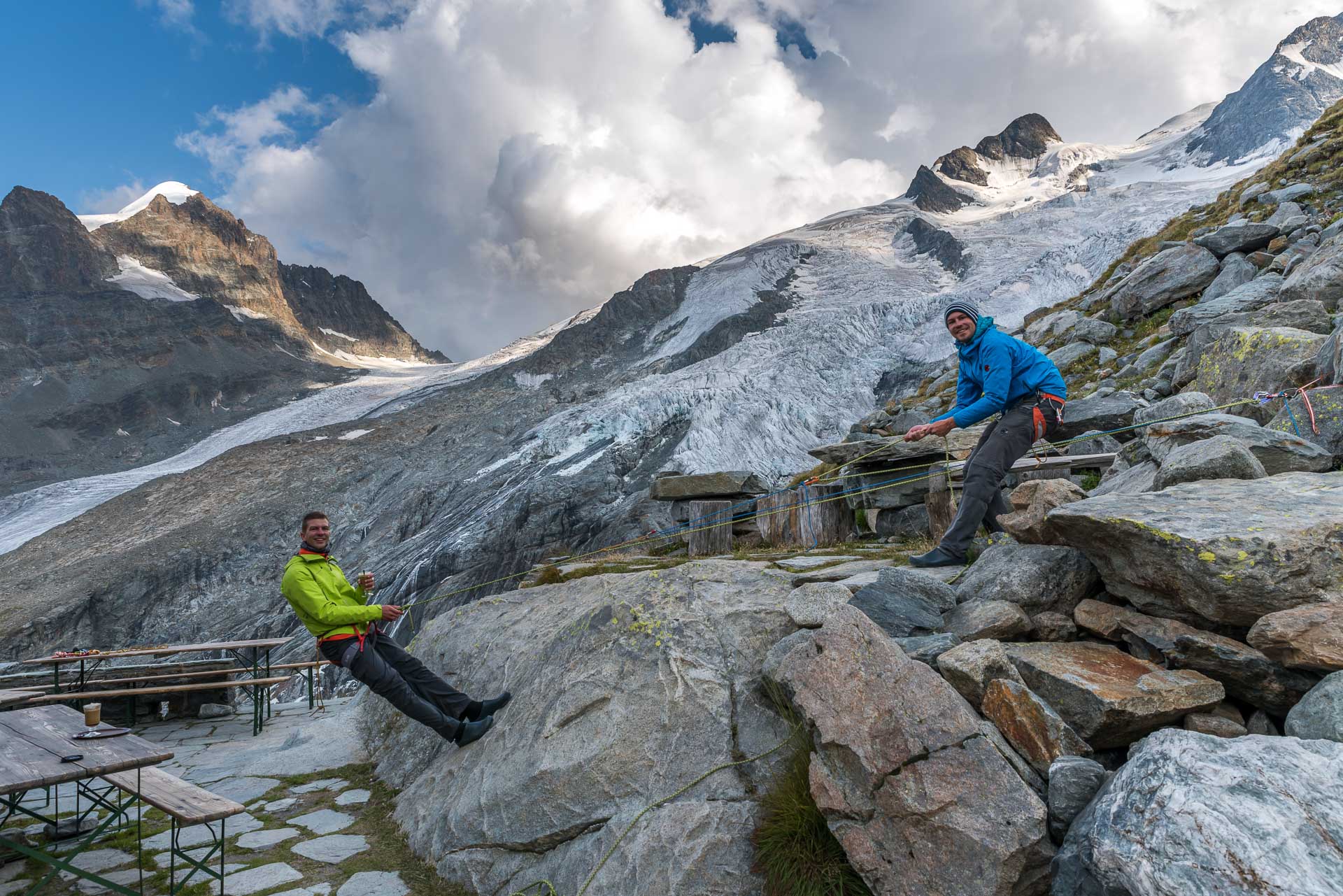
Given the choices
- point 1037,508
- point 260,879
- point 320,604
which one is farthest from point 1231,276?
point 260,879

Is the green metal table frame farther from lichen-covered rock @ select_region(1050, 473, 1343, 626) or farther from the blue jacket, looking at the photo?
the blue jacket

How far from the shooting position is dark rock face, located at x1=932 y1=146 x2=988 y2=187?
64.8m

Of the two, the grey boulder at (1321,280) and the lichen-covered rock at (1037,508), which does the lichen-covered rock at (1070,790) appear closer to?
the lichen-covered rock at (1037,508)

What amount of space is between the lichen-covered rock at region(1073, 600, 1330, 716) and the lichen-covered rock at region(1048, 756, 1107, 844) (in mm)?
693

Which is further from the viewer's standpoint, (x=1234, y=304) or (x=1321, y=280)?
(x=1234, y=304)

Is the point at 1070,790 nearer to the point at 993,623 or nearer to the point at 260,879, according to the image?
the point at 993,623

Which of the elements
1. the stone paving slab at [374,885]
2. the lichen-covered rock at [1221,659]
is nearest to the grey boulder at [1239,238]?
the lichen-covered rock at [1221,659]

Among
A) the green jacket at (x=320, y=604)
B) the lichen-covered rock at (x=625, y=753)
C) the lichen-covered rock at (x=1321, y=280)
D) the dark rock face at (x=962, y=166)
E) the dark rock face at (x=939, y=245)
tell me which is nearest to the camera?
the lichen-covered rock at (x=625, y=753)

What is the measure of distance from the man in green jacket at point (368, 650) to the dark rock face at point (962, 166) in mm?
70987

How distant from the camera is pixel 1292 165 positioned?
16.2 m

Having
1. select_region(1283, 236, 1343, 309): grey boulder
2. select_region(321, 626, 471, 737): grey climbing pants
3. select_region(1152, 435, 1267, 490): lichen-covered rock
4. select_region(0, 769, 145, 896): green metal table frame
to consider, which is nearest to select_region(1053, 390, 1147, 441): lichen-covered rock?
select_region(1283, 236, 1343, 309): grey boulder

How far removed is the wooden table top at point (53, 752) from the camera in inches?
137

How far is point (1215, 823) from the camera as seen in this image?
2047 millimetres

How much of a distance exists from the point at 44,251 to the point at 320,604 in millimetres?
114793
